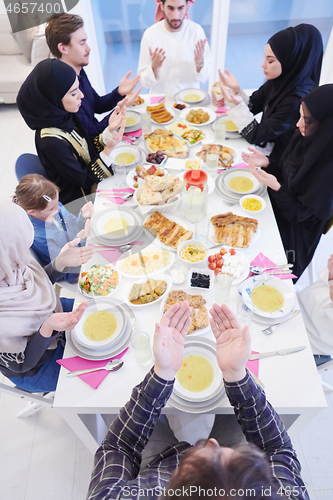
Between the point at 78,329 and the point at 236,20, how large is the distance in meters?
4.67

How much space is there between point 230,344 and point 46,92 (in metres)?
1.75

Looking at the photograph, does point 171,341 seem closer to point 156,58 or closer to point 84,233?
point 84,233

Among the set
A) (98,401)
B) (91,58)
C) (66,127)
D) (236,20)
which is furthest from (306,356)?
(236,20)

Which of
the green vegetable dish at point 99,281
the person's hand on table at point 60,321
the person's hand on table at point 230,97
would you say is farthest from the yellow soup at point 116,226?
the person's hand on table at point 230,97

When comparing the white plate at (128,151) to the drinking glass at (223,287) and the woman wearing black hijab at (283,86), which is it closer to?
the woman wearing black hijab at (283,86)

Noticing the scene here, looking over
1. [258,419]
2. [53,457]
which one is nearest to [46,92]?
[258,419]

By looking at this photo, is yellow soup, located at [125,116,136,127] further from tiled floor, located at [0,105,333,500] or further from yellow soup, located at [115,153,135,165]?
tiled floor, located at [0,105,333,500]

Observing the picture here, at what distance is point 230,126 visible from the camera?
97.3 inches

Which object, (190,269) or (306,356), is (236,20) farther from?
(306,356)

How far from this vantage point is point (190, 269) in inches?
63.3

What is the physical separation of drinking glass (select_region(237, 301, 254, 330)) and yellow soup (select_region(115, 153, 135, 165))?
4.14 feet

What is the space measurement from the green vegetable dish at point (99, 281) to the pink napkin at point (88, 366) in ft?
1.03

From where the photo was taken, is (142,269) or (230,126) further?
(230,126)

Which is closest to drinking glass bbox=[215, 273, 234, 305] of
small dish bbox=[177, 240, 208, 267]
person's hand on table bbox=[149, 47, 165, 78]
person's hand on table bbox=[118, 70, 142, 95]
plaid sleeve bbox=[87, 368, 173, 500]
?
small dish bbox=[177, 240, 208, 267]
